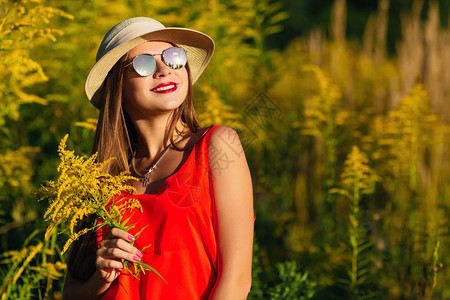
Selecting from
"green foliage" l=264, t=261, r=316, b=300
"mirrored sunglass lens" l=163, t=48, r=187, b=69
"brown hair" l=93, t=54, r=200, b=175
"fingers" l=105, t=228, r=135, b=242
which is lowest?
"green foliage" l=264, t=261, r=316, b=300

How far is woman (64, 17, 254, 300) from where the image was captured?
5.52 feet

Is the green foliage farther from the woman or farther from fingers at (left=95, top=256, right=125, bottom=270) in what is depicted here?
fingers at (left=95, top=256, right=125, bottom=270)

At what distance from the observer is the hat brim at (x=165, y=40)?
186 centimetres

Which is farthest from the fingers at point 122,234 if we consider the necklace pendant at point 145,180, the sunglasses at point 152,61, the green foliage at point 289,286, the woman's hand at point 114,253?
the green foliage at point 289,286

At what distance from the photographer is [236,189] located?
66.7 inches

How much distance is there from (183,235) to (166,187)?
0.53 feet

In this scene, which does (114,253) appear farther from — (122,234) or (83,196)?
(83,196)

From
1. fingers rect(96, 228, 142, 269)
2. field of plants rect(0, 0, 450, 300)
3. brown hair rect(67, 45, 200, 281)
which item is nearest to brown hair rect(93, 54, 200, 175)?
brown hair rect(67, 45, 200, 281)

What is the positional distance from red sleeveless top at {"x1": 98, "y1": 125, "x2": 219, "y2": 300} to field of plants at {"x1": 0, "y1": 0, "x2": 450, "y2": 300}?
76 cm

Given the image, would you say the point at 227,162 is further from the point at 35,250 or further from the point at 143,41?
the point at 35,250

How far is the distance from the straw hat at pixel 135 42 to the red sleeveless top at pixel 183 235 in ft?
1.48

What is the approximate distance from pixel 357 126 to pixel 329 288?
4.56 ft

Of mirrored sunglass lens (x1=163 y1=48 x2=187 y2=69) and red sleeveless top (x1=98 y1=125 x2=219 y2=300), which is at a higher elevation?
mirrored sunglass lens (x1=163 y1=48 x2=187 y2=69)

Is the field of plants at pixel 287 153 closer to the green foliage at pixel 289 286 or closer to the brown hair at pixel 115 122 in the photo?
the green foliage at pixel 289 286
